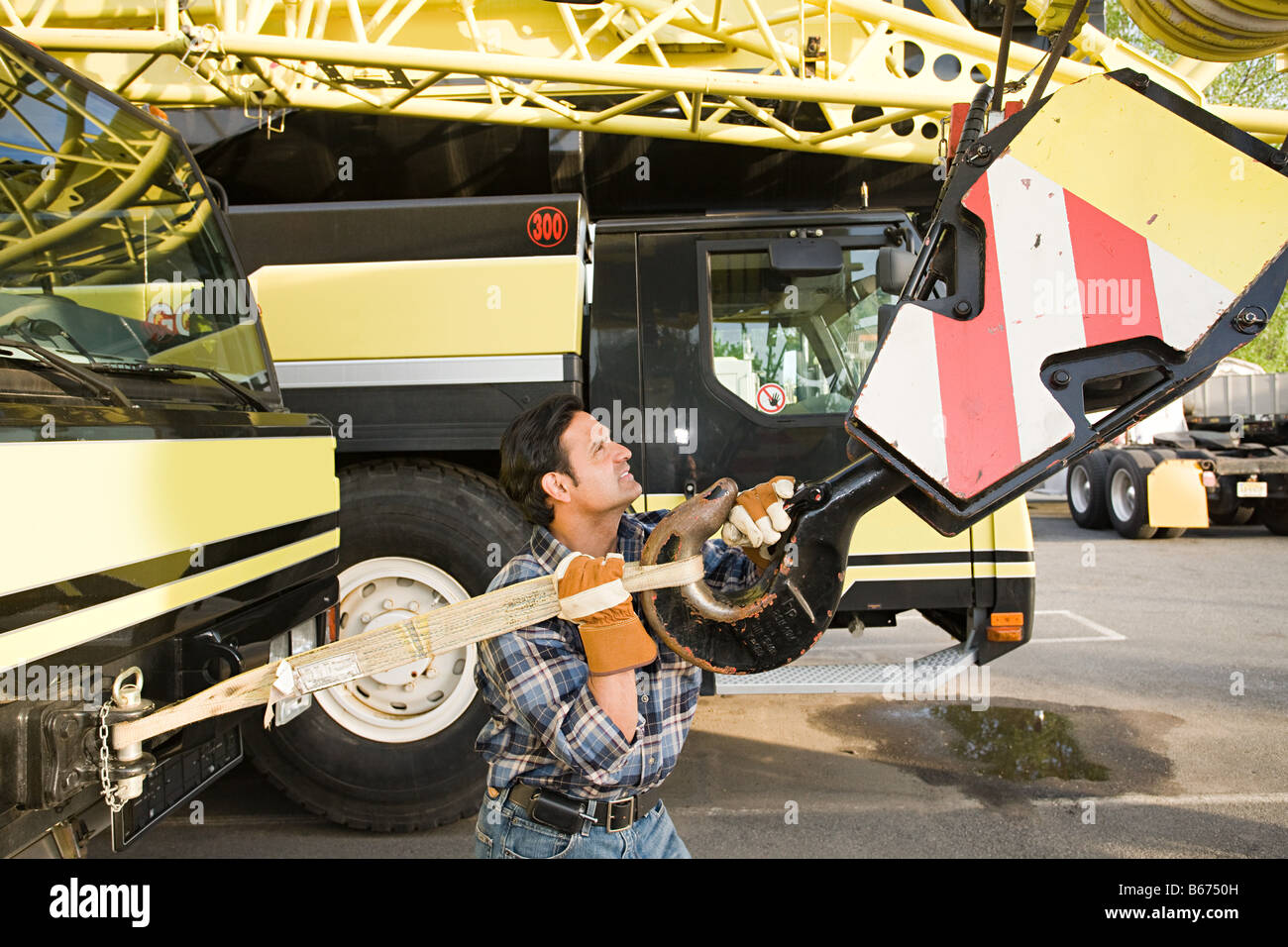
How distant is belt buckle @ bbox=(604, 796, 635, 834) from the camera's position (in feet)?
6.23

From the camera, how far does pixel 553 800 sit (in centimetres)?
188

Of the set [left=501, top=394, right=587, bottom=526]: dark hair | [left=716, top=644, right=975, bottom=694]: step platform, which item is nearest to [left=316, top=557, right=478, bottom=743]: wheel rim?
[left=716, top=644, right=975, bottom=694]: step platform

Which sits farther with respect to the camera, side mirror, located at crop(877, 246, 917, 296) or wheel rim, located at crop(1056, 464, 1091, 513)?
wheel rim, located at crop(1056, 464, 1091, 513)

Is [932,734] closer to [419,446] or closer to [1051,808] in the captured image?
[1051,808]

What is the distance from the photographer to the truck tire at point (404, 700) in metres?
3.81

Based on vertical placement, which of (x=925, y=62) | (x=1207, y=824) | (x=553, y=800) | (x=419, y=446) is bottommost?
(x=1207, y=824)

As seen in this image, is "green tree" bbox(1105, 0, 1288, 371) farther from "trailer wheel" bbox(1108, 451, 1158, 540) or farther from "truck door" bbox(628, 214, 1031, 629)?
"truck door" bbox(628, 214, 1031, 629)

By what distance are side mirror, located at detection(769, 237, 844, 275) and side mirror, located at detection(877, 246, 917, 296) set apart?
0.85 feet

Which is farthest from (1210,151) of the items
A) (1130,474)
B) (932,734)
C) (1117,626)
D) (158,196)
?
(1130,474)

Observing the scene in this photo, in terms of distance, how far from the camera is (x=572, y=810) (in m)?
1.86

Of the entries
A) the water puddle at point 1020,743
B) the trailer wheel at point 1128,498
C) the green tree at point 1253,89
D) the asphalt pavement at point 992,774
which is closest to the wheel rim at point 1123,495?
the trailer wheel at point 1128,498

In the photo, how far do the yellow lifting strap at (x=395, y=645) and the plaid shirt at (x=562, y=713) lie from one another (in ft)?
0.28

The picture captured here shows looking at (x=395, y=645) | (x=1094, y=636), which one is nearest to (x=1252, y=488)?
(x=1094, y=636)

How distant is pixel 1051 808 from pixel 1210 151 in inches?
118
